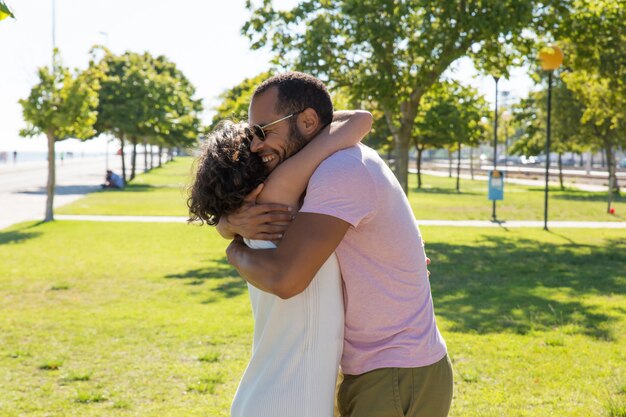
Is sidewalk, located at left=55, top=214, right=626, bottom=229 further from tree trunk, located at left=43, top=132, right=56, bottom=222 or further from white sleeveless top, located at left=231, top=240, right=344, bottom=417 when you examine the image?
white sleeveless top, located at left=231, top=240, right=344, bottom=417

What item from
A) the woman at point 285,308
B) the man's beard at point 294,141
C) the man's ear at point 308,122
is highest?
the man's ear at point 308,122

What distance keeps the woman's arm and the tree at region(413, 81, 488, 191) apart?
15331 mm

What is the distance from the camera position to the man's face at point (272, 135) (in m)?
2.29

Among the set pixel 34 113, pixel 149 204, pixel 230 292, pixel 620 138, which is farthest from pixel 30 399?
pixel 620 138

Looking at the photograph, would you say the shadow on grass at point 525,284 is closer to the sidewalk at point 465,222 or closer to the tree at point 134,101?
the sidewalk at point 465,222

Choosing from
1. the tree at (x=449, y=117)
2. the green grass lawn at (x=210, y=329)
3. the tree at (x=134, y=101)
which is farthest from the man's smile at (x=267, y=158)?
the tree at (x=134, y=101)

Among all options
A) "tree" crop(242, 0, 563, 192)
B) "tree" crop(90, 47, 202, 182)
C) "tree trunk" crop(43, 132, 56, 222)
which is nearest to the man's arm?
"tree" crop(242, 0, 563, 192)

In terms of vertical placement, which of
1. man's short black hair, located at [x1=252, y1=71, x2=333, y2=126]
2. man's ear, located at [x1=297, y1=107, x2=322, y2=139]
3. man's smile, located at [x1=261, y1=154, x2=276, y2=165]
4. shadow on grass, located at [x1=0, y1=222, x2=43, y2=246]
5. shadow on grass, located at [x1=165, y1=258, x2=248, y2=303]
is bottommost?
shadow on grass, located at [x1=165, y1=258, x2=248, y2=303]

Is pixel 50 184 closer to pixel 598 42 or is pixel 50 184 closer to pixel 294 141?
pixel 598 42

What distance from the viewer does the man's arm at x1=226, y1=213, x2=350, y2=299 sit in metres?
2.11

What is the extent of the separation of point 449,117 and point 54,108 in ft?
62.4

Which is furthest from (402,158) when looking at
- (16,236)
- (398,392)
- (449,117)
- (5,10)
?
(449,117)

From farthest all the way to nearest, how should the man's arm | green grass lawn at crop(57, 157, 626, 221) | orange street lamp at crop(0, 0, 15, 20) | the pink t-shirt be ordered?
green grass lawn at crop(57, 157, 626, 221) < orange street lamp at crop(0, 0, 15, 20) < the pink t-shirt < the man's arm

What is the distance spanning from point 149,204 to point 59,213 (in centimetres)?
436
